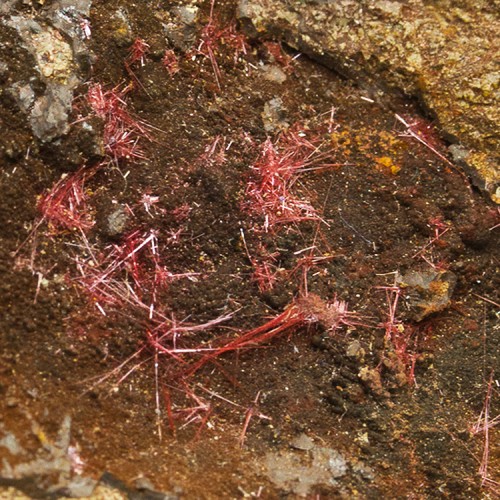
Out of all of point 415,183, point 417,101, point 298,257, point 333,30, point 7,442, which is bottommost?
point 7,442

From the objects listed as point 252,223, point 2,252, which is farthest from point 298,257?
point 2,252

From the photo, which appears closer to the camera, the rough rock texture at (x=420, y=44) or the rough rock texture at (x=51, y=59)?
the rough rock texture at (x=51, y=59)

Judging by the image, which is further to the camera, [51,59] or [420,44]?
[420,44]

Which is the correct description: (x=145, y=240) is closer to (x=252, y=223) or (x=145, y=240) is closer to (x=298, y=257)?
(x=252, y=223)

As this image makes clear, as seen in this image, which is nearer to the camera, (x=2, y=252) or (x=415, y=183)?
(x=2, y=252)

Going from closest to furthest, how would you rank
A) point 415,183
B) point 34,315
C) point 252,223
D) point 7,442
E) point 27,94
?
point 7,442 < point 34,315 < point 27,94 < point 252,223 < point 415,183

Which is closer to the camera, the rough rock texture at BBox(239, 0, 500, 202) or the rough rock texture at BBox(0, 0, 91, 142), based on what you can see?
the rough rock texture at BBox(0, 0, 91, 142)

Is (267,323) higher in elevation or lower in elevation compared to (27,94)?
lower

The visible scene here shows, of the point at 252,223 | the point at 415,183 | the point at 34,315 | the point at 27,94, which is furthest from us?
the point at 415,183
